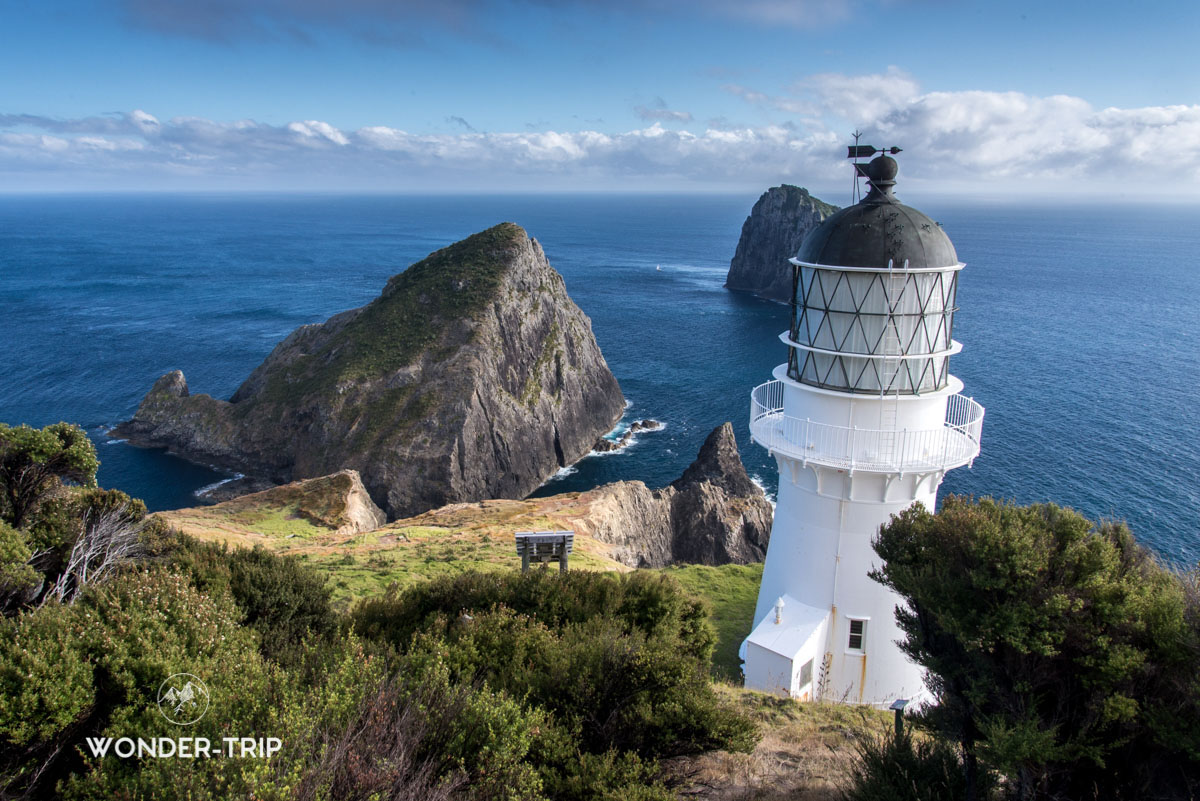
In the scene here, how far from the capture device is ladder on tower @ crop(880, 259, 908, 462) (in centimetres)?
1648

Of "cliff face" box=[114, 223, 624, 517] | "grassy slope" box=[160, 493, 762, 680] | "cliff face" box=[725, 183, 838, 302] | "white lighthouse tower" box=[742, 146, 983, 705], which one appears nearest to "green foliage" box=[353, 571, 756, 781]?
"white lighthouse tower" box=[742, 146, 983, 705]

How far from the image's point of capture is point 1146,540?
46250mm

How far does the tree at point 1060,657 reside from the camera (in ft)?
32.1

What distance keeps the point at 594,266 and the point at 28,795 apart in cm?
18355

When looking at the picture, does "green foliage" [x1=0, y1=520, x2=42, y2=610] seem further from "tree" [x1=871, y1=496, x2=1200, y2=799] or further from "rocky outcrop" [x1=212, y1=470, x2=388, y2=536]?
"rocky outcrop" [x1=212, y1=470, x2=388, y2=536]

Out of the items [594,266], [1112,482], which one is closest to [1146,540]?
[1112,482]

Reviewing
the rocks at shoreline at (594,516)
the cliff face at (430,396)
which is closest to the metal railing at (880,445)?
the rocks at shoreline at (594,516)

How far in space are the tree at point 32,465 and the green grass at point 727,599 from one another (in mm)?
18800

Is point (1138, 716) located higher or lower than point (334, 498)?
higher

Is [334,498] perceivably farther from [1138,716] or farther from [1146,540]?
[1146,540]

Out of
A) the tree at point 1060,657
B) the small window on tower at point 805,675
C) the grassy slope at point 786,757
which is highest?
the tree at point 1060,657

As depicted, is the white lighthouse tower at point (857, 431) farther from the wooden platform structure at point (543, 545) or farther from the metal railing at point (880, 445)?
the wooden platform structure at point (543, 545)

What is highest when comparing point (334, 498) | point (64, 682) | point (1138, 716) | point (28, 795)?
point (1138, 716)

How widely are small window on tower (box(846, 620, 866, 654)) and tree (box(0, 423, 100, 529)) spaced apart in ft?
70.1
